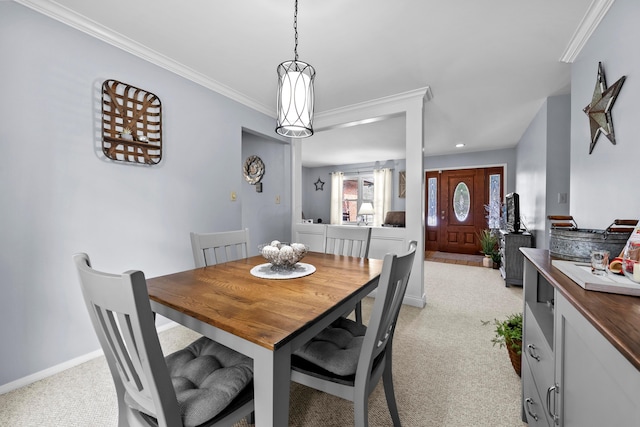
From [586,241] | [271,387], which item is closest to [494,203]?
[586,241]

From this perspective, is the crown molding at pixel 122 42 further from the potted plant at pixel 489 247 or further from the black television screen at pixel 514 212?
the potted plant at pixel 489 247

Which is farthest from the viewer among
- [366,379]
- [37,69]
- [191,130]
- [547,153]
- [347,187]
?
[347,187]

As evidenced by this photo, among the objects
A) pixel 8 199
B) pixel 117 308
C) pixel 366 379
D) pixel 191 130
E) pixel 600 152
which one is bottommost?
pixel 366 379

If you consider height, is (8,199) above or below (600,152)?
below

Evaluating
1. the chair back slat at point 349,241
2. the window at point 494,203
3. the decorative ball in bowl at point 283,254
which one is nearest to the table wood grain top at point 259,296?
the decorative ball in bowl at point 283,254

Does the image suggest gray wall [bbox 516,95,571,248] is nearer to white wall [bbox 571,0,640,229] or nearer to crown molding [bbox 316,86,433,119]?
white wall [bbox 571,0,640,229]

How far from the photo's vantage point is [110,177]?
78.7 inches

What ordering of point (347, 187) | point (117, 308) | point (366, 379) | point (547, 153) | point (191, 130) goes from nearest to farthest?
point (117, 308)
point (366, 379)
point (191, 130)
point (547, 153)
point (347, 187)

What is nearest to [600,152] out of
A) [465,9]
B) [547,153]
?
[465,9]

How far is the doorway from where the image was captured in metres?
5.75

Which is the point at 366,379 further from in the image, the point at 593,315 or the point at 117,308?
the point at 117,308

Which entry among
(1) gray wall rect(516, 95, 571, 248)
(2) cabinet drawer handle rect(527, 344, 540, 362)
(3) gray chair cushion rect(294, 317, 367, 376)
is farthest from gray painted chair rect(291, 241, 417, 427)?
(1) gray wall rect(516, 95, 571, 248)

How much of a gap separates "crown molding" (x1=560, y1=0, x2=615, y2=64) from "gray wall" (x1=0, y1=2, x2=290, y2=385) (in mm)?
3151

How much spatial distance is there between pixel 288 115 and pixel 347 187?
6.44 meters
